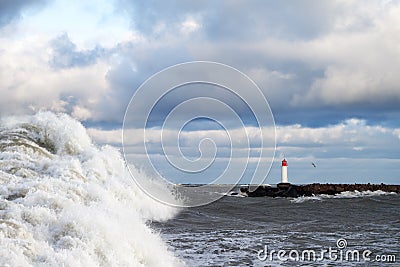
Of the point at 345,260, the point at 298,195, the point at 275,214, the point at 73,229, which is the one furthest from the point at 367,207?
the point at 73,229

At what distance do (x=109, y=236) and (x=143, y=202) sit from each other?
9281 mm

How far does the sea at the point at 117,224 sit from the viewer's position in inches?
276

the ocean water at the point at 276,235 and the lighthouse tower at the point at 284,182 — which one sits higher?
the lighthouse tower at the point at 284,182

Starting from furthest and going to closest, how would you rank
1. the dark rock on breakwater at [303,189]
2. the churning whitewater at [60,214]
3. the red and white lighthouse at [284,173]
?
1. the dark rock on breakwater at [303,189]
2. the red and white lighthouse at [284,173]
3. the churning whitewater at [60,214]

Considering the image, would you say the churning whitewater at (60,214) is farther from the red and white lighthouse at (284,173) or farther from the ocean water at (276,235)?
the red and white lighthouse at (284,173)

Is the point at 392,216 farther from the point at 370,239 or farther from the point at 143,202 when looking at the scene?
the point at 143,202

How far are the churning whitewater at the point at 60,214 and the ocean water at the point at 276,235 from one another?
1335mm

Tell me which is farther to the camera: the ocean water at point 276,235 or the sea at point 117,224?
the ocean water at point 276,235

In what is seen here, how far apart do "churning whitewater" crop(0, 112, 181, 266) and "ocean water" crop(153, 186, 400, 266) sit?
52.6 inches

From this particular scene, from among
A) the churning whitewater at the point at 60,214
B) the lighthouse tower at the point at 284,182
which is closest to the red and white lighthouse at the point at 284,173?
the lighthouse tower at the point at 284,182

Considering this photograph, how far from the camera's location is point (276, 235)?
13.7m

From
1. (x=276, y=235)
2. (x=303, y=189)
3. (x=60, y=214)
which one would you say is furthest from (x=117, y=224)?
(x=303, y=189)

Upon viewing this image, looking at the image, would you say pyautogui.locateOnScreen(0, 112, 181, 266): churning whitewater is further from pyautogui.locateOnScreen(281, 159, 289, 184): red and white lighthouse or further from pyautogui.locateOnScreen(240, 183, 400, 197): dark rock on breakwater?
pyautogui.locateOnScreen(240, 183, 400, 197): dark rock on breakwater

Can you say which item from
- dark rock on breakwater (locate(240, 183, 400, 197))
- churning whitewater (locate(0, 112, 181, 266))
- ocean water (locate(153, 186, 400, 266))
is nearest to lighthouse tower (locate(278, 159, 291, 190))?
dark rock on breakwater (locate(240, 183, 400, 197))
